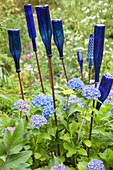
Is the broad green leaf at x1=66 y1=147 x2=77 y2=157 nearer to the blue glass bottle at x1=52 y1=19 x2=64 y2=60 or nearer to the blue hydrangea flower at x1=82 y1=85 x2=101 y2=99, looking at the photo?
the blue hydrangea flower at x1=82 y1=85 x2=101 y2=99

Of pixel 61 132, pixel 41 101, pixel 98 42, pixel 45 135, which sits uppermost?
pixel 98 42

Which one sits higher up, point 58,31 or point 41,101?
point 58,31

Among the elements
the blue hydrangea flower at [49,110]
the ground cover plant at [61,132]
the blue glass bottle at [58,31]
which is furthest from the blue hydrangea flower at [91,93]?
the blue glass bottle at [58,31]

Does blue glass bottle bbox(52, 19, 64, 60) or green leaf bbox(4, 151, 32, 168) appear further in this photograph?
blue glass bottle bbox(52, 19, 64, 60)

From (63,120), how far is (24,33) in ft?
9.87

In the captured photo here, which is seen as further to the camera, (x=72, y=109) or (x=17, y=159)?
(x=72, y=109)

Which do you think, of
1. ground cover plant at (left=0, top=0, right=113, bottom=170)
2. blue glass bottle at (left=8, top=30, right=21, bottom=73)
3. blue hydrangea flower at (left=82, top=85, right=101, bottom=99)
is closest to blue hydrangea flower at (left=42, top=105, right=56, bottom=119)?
ground cover plant at (left=0, top=0, right=113, bottom=170)

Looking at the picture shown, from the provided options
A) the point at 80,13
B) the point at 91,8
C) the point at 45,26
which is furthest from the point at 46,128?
the point at 80,13

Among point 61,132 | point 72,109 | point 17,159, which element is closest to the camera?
point 17,159

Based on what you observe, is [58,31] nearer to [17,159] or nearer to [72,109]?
[72,109]

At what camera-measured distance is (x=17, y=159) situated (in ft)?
1.99

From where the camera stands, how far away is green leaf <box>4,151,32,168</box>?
595 mm

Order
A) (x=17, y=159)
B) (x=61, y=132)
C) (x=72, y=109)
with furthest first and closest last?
(x=61, y=132) → (x=72, y=109) → (x=17, y=159)

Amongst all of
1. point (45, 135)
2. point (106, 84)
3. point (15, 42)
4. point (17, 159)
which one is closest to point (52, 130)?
point (45, 135)
